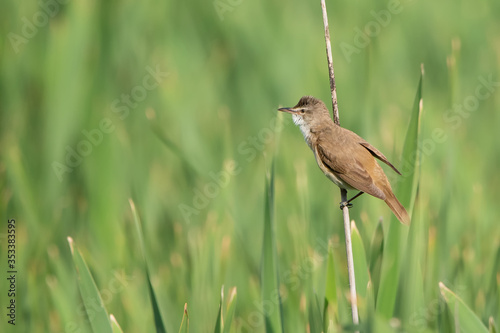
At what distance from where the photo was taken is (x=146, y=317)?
8.00ft

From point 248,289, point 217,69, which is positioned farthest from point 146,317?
point 217,69

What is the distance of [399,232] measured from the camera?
189 centimetres

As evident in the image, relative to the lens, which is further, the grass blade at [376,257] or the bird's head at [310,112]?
the bird's head at [310,112]

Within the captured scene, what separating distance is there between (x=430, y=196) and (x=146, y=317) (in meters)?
1.37

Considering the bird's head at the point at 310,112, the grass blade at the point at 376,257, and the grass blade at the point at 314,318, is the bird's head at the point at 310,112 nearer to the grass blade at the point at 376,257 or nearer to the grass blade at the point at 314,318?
the grass blade at the point at 376,257

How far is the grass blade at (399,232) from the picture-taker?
181 cm

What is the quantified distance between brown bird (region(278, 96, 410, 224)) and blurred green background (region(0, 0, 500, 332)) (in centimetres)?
13

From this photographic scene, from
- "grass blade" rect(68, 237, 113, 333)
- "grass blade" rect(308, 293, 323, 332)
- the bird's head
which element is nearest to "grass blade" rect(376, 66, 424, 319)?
"grass blade" rect(308, 293, 323, 332)

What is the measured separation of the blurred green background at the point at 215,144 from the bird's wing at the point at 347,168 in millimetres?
152

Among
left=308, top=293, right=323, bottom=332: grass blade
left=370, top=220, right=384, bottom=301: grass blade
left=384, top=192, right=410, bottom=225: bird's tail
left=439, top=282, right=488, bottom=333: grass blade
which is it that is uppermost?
left=384, top=192, right=410, bottom=225: bird's tail

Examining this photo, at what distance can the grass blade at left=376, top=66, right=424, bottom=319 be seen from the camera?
1814 mm

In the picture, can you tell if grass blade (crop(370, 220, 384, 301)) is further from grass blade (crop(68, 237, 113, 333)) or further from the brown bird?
grass blade (crop(68, 237, 113, 333))

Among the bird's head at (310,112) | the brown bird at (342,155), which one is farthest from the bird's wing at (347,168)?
the bird's head at (310,112)

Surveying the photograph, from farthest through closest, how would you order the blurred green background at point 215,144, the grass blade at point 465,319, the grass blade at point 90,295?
the blurred green background at point 215,144
the grass blade at point 90,295
the grass blade at point 465,319
